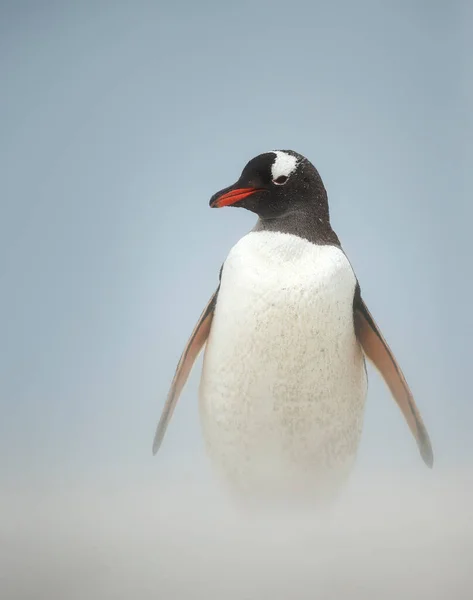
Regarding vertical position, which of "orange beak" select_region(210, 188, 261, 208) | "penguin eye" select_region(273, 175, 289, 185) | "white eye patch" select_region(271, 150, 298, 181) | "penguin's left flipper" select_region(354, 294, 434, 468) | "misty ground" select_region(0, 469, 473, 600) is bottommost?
"misty ground" select_region(0, 469, 473, 600)

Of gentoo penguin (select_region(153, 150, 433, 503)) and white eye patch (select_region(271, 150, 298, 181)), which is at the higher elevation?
white eye patch (select_region(271, 150, 298, 181))

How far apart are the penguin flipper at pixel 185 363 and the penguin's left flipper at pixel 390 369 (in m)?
0.36

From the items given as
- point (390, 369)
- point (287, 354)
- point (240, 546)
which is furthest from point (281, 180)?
point (240, 546)

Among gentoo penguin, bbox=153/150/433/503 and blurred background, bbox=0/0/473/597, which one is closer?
gentoo penguin, bbox=153/150/433/503

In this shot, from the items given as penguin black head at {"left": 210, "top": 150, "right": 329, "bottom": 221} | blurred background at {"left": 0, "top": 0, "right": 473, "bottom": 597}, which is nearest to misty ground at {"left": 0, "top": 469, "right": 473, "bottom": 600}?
blurred background at {"left": 0, "top": 0, "right": 473, "bottom": 597}

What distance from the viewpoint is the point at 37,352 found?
1593 mm

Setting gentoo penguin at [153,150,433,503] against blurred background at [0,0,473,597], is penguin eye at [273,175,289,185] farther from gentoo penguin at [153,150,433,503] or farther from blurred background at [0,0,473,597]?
blurred background at [0,0,473,597]

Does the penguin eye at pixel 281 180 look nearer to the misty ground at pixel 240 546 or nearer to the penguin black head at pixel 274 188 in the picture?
the penguin black head at pixel 274 188

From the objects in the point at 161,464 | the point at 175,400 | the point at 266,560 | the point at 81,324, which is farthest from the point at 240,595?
the point at 81,324

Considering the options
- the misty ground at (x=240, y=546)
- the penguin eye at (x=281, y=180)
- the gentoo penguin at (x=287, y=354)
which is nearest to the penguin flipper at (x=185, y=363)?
the gentoo penguin at (x=287, y=354)

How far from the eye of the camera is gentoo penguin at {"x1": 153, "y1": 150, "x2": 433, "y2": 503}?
4.18 ft

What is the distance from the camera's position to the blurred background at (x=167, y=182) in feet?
4.92

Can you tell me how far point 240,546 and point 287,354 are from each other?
46cm

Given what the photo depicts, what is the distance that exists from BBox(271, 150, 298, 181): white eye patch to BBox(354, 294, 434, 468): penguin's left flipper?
33 centimetres
